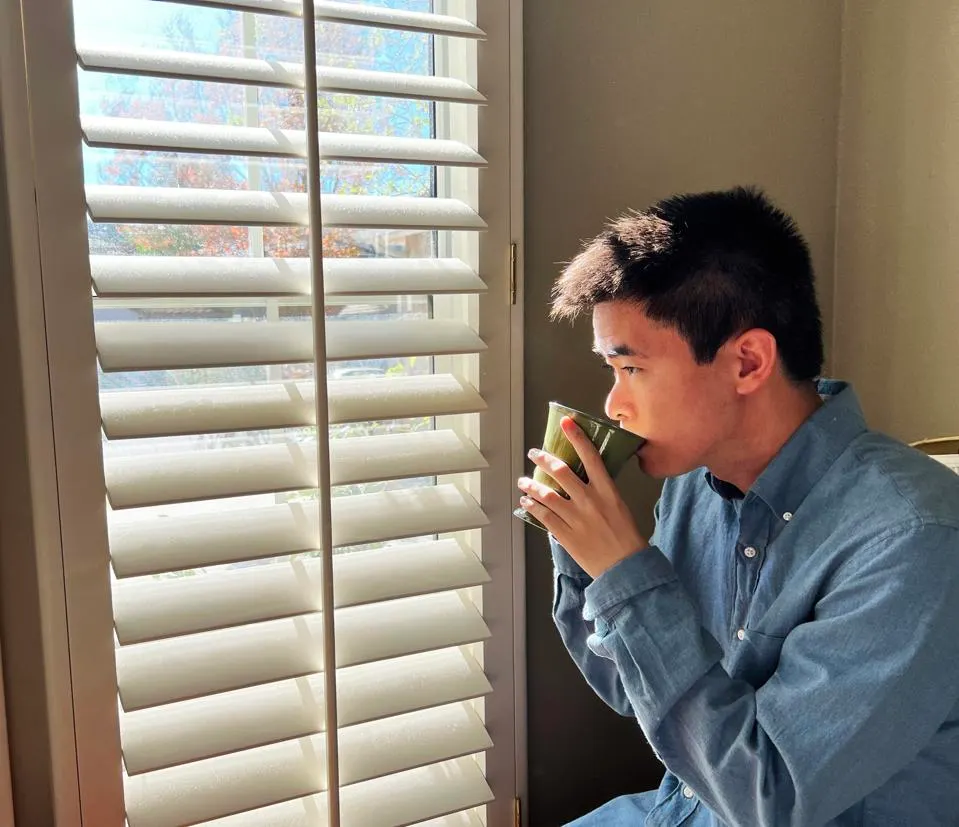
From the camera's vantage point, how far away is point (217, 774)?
111 cm

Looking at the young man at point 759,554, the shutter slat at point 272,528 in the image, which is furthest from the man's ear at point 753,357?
the shutter slat at point 272,528

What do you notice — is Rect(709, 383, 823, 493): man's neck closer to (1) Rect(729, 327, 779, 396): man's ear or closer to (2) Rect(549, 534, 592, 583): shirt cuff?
(1) Rect(729, 327, 779, 396): man's ear

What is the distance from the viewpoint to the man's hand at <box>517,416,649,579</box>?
3.07ft

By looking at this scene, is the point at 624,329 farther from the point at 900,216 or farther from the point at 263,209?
the point at 900,216

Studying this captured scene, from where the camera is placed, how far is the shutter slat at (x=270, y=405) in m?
1.02

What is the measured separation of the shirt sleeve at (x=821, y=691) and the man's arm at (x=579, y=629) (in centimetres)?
26

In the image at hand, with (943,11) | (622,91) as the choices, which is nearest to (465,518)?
(622,91)

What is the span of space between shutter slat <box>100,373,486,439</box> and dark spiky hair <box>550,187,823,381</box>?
27cm

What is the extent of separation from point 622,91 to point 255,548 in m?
0.85

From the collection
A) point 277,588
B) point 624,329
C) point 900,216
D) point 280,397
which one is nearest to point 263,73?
point 280,397

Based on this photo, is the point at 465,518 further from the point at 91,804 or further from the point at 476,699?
the point at 91,804

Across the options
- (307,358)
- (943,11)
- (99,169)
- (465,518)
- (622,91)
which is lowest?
(465,518)

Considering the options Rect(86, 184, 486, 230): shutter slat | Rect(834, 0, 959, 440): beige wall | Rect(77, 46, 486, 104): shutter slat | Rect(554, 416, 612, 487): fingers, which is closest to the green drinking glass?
Rect(554, 416, 612, 487): fingers

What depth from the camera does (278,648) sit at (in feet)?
3.65
